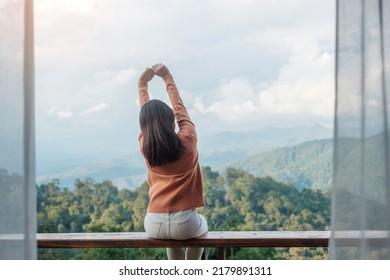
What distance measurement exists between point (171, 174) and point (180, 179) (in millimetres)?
49

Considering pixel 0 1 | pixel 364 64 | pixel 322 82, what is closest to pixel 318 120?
pixel 322 82

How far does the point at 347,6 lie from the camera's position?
2125 mm

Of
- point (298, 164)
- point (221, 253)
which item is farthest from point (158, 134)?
point (298, 164)

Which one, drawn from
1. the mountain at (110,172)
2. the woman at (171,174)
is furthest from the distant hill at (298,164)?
the woman at (171,174)

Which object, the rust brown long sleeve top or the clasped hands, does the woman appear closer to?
the rust brown long sleeve top

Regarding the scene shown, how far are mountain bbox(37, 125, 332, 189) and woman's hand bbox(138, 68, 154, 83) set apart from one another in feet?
2.52

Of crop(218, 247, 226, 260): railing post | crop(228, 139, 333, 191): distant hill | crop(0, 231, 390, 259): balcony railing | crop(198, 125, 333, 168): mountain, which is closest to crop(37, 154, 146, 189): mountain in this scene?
crop(198, 125, 333, 168): mountain

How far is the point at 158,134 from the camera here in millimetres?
2295

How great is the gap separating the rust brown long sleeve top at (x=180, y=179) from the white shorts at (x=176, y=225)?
3cm

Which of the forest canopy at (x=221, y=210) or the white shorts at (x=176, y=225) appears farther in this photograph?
the forest canopy at (x=221, y=210)

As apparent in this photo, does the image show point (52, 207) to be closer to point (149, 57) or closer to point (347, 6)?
point (149, 57)

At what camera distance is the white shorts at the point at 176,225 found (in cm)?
233

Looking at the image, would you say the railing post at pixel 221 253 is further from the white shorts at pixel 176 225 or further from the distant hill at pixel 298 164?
the distant hill at pixel 298 164

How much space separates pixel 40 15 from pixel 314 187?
194 centimetres
